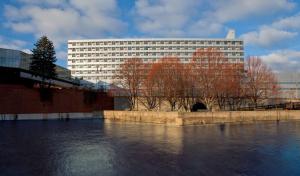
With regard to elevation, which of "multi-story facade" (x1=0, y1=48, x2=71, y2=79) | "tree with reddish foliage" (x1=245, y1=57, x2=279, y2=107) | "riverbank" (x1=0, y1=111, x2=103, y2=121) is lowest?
"riverbank" (x1=0, y1=111, x2=103, y2=121)

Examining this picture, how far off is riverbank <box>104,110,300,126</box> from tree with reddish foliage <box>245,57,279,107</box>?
10.3 meters

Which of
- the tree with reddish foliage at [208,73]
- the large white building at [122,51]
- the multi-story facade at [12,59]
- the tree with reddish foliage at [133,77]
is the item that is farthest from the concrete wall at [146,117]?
the large white building at [122,51]

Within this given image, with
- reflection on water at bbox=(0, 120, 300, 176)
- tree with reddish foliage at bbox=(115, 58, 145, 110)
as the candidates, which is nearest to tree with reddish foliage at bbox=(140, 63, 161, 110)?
tree with reddish foliage at bbox=(115, 58, 145, 110)

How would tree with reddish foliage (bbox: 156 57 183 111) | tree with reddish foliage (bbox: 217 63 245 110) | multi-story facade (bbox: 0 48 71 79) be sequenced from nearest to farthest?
multi-story facade (bbox: 0 48 71 79) < tree with reddish foliage (bbox: 217 63 245 110) < tree with reddish foliage (bbox: 156 57 183 111)

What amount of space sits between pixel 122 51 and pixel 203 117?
93.1 metres

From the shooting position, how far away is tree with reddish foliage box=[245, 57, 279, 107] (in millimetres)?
61812

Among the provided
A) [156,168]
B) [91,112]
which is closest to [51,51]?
[91,112]

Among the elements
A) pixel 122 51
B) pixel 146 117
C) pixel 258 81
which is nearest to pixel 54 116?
pixel 146 117

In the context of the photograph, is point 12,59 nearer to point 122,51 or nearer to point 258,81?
point 258,81

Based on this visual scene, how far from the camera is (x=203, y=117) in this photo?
44.0m

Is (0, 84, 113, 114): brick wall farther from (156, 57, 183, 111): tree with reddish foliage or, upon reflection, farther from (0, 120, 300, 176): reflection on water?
(0, 120, 300, 176): reflection on water

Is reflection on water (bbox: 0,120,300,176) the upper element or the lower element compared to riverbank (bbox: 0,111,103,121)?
lower

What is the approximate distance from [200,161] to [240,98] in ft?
153

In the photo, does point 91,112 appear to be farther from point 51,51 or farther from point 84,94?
point 51,51
